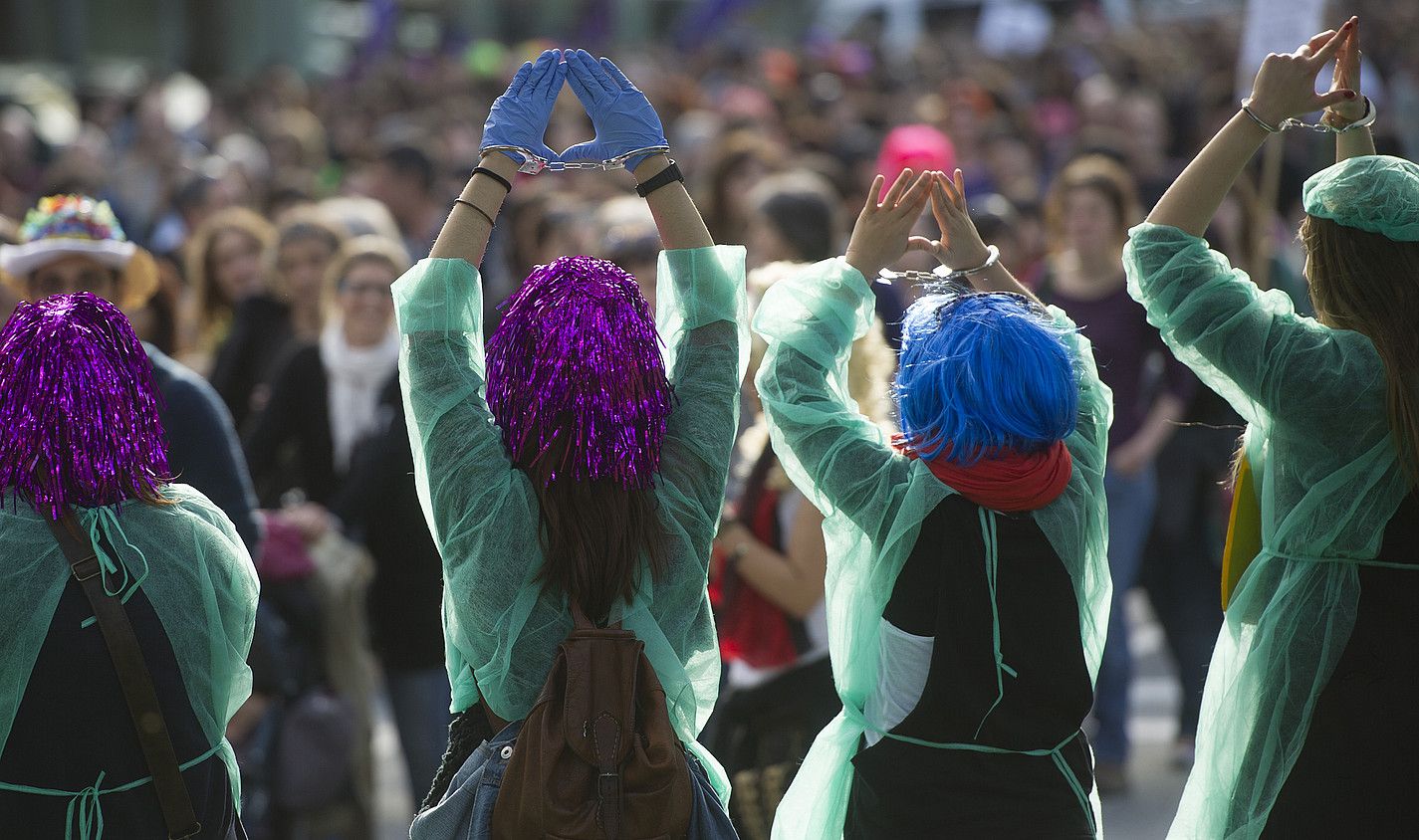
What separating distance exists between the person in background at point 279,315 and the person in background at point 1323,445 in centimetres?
383

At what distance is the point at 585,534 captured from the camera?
271 centimetres

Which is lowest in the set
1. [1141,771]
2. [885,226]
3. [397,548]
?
[1141,771]

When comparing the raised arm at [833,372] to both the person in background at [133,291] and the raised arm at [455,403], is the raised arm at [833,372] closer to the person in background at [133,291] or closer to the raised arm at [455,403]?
the raised arm at [455,403]

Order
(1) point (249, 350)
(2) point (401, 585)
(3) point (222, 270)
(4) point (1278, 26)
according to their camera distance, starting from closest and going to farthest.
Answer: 1. (2) point (401, 585)
2. (1) point (249, 350)
3. (3) point (222, 270)
4. (4) point (1278, 26)

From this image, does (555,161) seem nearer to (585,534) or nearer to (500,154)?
(500,154)

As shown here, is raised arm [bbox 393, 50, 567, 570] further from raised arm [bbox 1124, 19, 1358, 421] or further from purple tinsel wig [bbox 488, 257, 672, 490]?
raised arm [bbox 1124, 19, 1358, 421]

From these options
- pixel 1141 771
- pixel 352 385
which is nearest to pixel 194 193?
pixel 352 385

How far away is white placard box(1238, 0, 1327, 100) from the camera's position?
6961mm

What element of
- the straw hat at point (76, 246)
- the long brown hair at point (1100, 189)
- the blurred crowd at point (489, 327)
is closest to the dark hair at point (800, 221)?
the blurred crowd at point (489, 327)

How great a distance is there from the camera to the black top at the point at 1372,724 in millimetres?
2873

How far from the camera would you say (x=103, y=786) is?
8.98ft

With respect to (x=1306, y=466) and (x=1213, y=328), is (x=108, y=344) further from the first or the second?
(x=1306, y=466)

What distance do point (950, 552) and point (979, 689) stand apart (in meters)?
0.23

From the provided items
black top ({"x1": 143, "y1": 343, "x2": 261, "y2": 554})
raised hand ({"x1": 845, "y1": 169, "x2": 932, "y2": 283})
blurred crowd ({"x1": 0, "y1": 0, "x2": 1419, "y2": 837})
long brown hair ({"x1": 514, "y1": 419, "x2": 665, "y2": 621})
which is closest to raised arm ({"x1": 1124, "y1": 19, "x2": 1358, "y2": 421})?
raised hand ({"x1": 845, "y1": 169, "x2": 932, "y2": 283})
